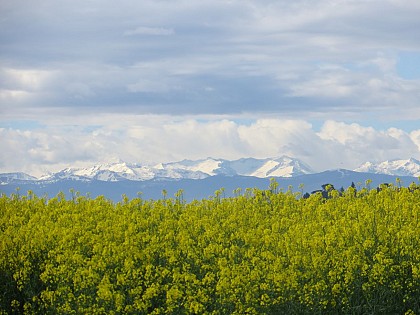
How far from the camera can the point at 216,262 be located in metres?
14.1

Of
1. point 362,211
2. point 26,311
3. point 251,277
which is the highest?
point 362,211

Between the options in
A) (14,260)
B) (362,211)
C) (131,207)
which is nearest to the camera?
(14,260)

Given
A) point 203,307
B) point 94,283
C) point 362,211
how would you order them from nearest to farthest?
1. point 203,307
2. point 94,283
3. point 362,211

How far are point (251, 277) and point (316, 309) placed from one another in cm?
133

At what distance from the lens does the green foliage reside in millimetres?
13141

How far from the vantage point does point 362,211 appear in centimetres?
1611

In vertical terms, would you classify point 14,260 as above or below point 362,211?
below

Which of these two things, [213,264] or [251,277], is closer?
[251,277]

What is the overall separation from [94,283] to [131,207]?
4439 millimetres

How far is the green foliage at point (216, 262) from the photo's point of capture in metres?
13.1

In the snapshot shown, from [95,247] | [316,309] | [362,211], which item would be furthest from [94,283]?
[362,211]

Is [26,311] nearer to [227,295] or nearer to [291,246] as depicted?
[227,295]

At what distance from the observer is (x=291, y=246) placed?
14.3m

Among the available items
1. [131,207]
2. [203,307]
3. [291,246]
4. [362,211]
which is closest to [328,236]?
[291,246]
